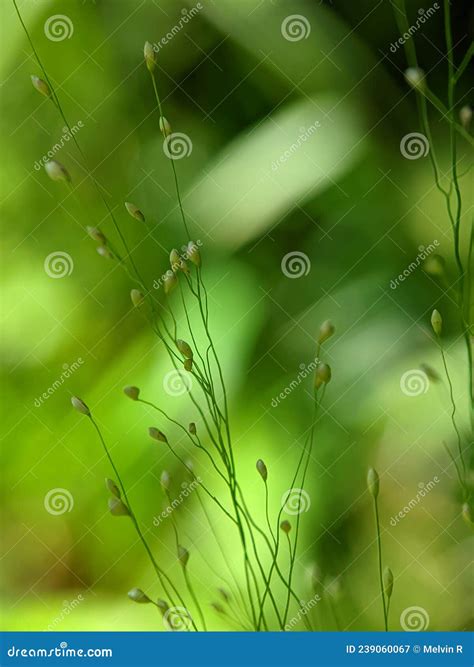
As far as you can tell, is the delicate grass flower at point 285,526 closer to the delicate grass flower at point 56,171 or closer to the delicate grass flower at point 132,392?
the delicate grass flower at point 132,392

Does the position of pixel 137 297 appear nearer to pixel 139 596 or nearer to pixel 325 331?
pixel 325 331

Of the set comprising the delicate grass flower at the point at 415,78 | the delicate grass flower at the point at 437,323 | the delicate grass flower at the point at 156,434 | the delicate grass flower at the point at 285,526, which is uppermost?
the delicate grass flower at the point at 415,78

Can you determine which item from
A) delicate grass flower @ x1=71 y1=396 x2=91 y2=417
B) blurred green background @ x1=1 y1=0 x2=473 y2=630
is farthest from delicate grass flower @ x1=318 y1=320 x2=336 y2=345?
delicate grass flower @ x1=71 y1=396 x2=91 y2=417

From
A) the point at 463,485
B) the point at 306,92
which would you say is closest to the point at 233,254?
the point at 306,92

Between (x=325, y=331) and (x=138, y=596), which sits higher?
(x=325, y=331)

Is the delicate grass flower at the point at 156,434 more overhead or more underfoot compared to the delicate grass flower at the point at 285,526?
more underfoot

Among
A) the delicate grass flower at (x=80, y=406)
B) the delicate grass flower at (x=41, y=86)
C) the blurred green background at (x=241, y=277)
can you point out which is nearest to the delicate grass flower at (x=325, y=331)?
the blurred green background at (x=241, y=277)

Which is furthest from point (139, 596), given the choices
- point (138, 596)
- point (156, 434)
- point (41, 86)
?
point (41, 86)

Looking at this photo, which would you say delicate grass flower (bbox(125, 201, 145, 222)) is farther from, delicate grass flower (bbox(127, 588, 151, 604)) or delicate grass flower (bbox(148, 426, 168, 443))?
delicate grass flower (bbox(127, 588, 151, 604))
